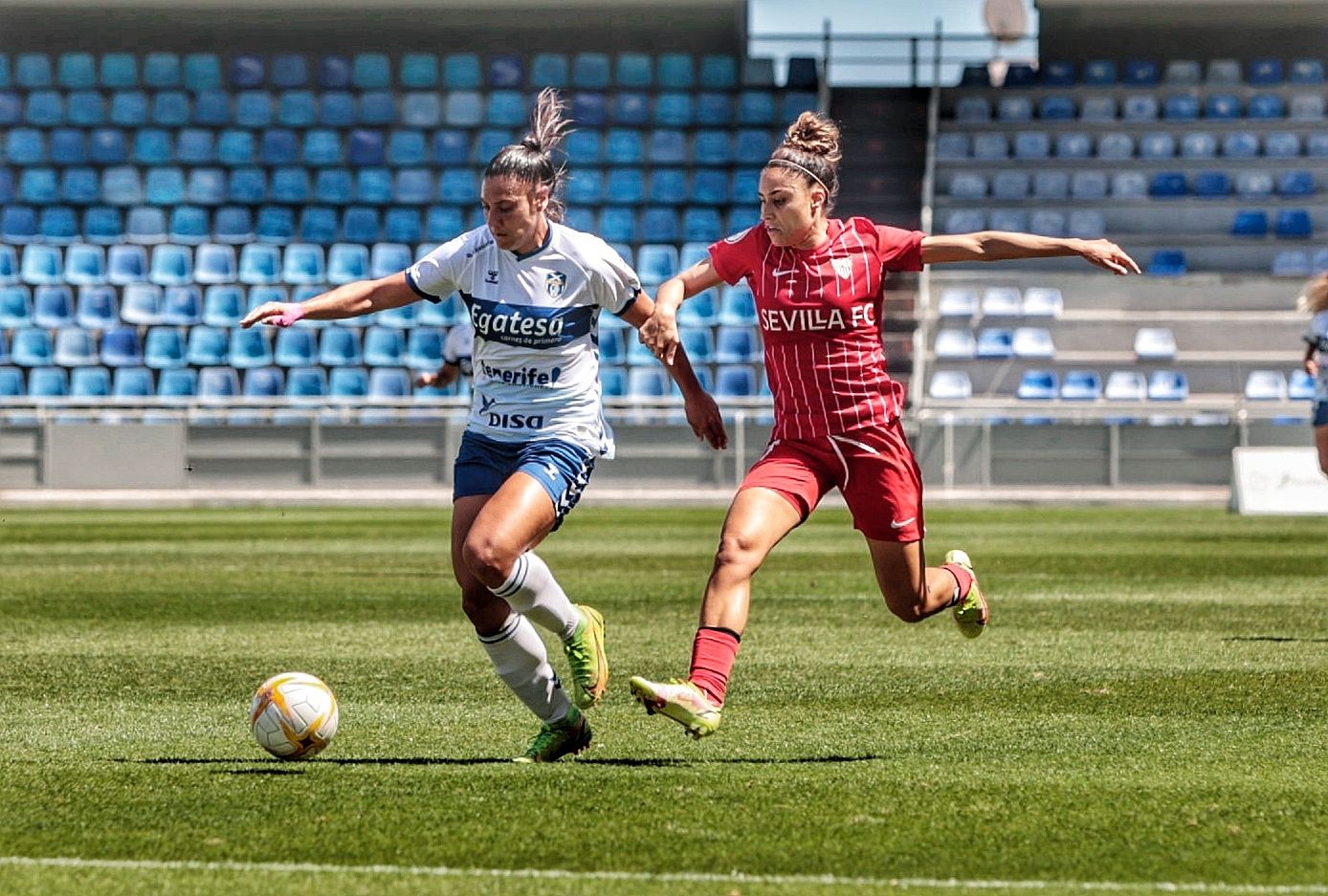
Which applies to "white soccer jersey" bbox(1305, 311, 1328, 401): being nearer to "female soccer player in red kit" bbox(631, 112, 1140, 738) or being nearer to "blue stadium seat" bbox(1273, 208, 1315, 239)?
"female soccer player in red kit" bbox(631, 112, 1140, 738)

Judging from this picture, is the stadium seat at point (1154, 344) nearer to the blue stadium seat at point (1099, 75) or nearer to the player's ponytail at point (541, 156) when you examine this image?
the blue stadium seat at point (1099, 75)

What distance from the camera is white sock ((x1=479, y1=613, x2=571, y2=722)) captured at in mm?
7258

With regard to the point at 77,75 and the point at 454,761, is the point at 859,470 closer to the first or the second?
the point at 454,761

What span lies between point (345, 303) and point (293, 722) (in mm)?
1503

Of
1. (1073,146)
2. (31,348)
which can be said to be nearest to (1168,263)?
(1073,146)

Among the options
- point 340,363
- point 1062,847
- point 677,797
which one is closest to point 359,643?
point 677,797

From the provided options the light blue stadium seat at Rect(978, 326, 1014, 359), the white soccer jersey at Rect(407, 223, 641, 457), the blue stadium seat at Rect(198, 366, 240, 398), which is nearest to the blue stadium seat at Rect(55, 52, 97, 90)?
the blue stadium seat at Rect(198, 366, 240, 398)

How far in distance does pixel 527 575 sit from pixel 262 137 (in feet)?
96.5

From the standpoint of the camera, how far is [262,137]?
35.3 meters

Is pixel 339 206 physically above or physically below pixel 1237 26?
below

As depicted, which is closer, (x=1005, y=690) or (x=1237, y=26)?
(x=1005, y=690)

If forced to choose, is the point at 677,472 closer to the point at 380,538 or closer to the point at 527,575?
the point at 380,538

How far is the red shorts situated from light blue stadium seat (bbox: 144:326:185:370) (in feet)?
84.8

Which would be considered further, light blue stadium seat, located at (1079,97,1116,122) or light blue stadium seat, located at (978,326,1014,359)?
light blue stadium seat, located at (1079,97,1116,122)
